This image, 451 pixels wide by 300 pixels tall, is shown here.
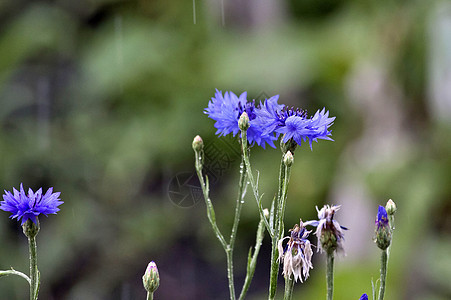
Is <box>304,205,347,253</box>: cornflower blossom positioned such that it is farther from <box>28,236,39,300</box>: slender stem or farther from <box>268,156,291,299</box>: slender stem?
<box>28,236,39,300</box>: slender stem

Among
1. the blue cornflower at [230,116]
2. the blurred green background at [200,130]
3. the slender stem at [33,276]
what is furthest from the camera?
the blurred green background at [200,130]

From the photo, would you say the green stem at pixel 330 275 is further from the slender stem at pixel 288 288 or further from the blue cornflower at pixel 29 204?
the blue cornflower at pixel 29 204

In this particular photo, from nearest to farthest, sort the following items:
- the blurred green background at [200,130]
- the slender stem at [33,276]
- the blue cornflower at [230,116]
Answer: the slender stem at [33,276] < the blue cornflower at [230,116] < the blurred green background at [200,130]

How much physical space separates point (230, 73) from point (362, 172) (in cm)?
49

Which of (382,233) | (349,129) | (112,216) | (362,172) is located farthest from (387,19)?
(382,233)

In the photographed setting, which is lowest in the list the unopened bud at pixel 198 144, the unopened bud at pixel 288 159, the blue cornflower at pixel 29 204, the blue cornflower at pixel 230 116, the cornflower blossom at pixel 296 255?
the cornflower blossom at pixel 296 255

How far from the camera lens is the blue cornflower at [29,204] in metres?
0.37

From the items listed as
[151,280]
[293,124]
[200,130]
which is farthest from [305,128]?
[200,130]

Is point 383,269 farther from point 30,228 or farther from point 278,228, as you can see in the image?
point 30,228

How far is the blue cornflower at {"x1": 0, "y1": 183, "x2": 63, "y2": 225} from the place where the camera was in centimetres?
37

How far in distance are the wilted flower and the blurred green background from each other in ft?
3.36

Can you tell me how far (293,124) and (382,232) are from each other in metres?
0.09

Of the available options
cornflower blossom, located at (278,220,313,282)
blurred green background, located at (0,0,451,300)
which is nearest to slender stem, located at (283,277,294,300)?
cornflower blossom, located at (278,220,313,282)

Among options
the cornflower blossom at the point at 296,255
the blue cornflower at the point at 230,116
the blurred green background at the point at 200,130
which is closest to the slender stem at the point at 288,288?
the cornflower blossom at the point at 296,255
